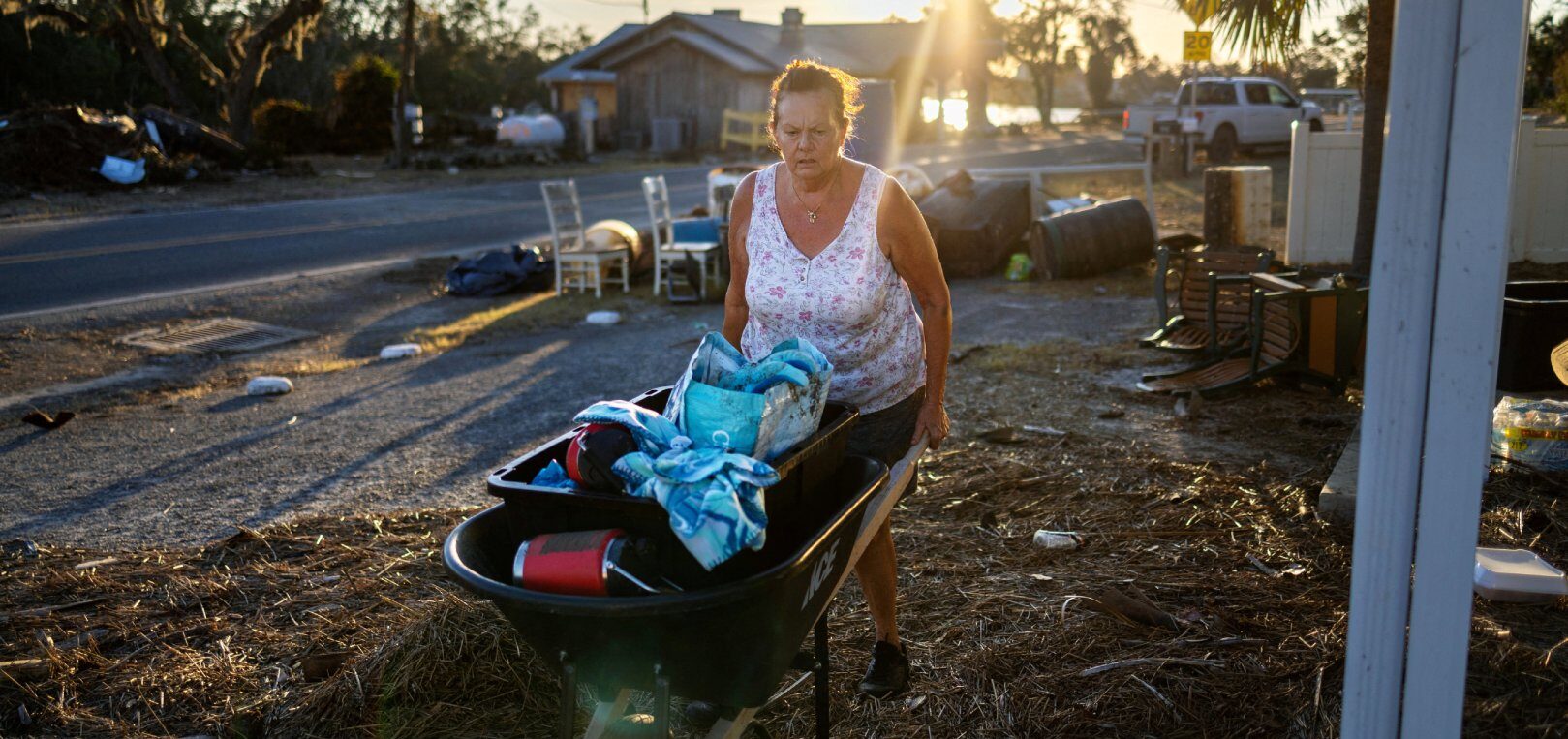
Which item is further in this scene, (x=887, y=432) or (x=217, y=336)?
(x=217, y=336)

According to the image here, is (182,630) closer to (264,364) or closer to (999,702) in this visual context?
(999,702)

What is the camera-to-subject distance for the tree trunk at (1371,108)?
7.96 meters

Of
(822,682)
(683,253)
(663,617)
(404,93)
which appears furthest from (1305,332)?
(404,93)

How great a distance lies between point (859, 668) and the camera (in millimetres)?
3613

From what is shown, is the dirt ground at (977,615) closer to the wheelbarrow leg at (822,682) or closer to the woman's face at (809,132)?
the wheelbarrow leg at (822,682)

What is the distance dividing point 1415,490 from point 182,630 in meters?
3.61

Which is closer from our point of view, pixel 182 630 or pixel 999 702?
pixel 999 702

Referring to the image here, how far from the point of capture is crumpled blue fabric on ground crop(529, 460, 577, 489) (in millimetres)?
2275

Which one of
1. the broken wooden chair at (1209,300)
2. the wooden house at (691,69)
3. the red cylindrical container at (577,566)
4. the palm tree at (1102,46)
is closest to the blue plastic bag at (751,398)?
the red cylindrical container at (577,566)

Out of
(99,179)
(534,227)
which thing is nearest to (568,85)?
(99,179)

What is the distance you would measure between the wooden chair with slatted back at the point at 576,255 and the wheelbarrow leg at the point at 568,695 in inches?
372

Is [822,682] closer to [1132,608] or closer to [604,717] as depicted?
[604,717]

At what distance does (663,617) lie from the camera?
199 centimetres

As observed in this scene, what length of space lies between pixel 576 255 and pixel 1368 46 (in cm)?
705
